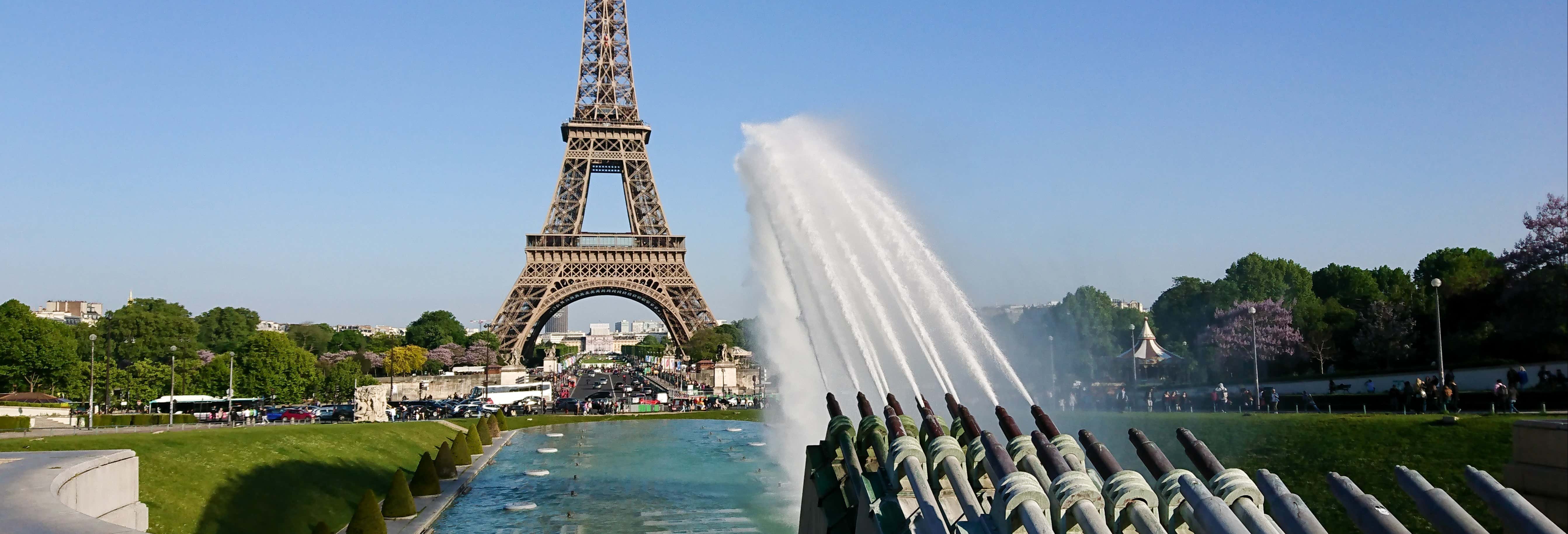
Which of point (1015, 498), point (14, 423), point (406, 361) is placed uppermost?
point (1015, 498)

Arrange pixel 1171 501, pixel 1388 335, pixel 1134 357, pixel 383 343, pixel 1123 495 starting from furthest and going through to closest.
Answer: pixel 383 343
pixel 1134 357
pixel 1388 335
pixel 1171 501
pixel 1123 495

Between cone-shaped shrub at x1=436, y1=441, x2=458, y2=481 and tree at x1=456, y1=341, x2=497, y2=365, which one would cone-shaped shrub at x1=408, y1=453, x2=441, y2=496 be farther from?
tree at x1=456, y1=341, x2=497, y2=365

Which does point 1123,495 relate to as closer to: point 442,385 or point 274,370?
point 274,370

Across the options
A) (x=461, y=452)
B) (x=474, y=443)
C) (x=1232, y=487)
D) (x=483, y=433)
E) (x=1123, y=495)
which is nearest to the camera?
(x=1232, y=487)

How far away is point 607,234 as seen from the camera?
318 ft

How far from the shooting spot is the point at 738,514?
28516 mm

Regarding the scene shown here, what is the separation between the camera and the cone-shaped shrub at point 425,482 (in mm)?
30812

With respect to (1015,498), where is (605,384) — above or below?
below

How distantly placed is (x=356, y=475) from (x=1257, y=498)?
1161 inches

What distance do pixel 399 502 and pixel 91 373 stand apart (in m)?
37.9

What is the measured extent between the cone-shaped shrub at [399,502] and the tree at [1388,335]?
42.4 m

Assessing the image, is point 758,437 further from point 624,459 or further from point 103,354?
point 103,354

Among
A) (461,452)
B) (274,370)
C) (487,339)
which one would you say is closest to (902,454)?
(461,452)

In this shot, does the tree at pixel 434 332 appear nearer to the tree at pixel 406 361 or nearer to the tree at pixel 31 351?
the tree at pixel 406 361
